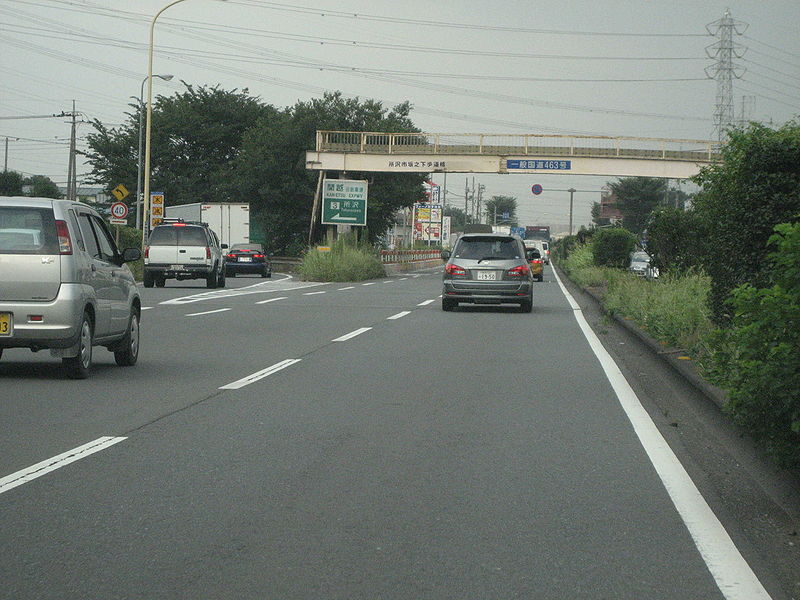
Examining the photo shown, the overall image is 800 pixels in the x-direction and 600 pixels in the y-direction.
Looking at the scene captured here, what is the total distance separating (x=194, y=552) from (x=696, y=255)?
1856cm

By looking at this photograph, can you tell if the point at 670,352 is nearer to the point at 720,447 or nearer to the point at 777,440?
the point at 720,447

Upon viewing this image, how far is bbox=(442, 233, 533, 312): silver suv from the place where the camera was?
2344cm

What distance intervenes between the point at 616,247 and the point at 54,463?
3495 cm

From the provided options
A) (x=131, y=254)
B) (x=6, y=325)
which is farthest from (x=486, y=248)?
(x=6, y=325)

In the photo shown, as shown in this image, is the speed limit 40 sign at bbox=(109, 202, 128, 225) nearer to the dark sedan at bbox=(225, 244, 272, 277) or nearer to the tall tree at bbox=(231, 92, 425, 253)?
the dark sedan at bbox=(225, 244, 272, 277)

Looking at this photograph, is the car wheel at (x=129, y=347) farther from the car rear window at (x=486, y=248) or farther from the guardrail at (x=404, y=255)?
the guardrail at (x=404, y=255)

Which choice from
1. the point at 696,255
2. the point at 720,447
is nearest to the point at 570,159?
the point at 696,255

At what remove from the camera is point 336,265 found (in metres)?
44.4

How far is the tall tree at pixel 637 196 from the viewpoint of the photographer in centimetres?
13950

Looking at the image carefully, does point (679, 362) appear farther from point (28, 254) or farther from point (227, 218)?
point (227, 218)

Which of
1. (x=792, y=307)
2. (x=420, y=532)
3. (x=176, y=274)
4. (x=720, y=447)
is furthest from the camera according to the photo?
(x=176, y=274)

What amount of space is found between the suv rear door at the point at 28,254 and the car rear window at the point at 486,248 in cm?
1349

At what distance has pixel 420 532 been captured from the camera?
17.9 feet

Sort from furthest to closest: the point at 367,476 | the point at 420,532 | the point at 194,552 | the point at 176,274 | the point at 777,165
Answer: the point at 176,274 < the point at 777,165 < the point at 367,476 < the point at 420,532 < the point at 194,552
